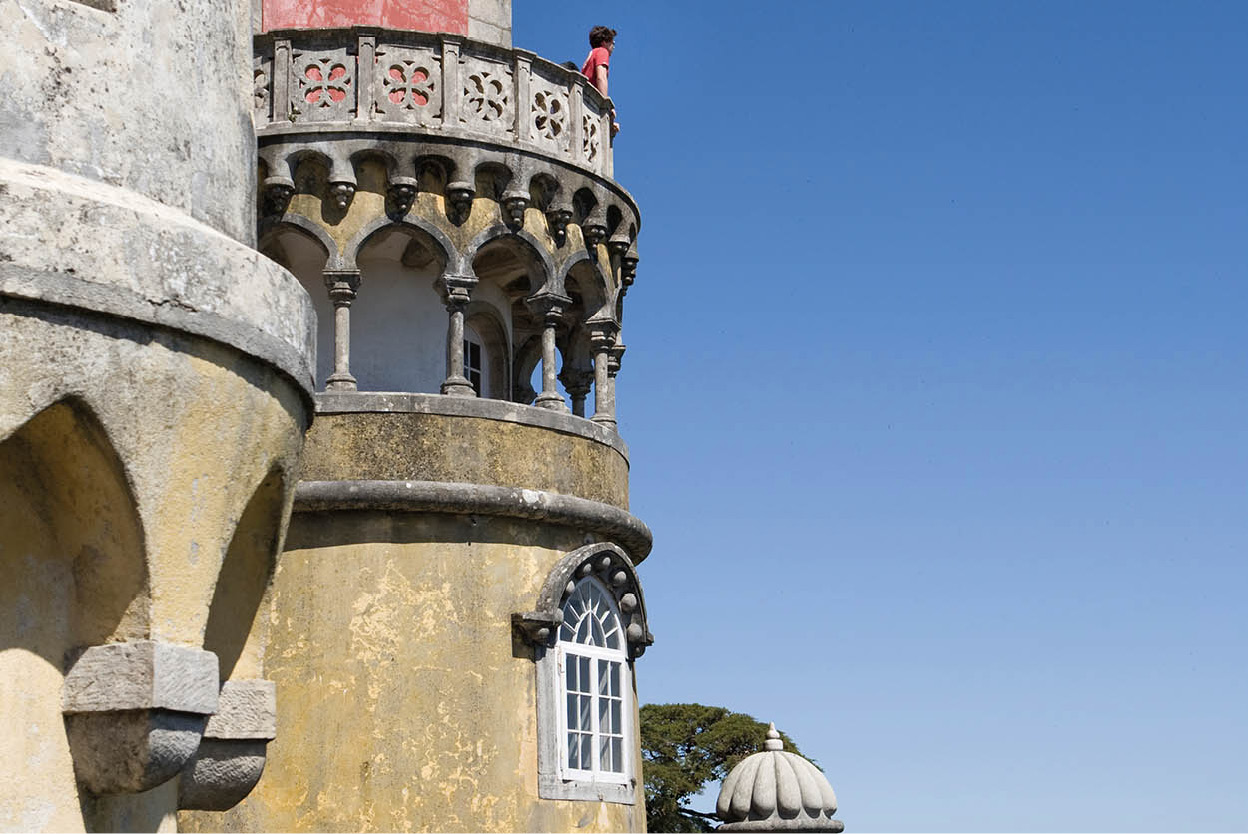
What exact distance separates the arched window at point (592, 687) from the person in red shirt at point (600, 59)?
15.9 feet

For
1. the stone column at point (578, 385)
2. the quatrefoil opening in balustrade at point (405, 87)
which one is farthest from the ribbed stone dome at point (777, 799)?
the quatrefoil opening in balustrade at point (405, 87)

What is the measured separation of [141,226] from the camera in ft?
24.5

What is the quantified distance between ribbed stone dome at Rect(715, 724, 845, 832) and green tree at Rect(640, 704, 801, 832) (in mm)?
24054

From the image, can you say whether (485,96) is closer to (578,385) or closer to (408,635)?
(578,385)

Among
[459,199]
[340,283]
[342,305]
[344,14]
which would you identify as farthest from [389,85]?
[344,14]

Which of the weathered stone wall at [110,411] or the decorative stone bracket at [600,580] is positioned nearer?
the weathered stone wall at [110,411]

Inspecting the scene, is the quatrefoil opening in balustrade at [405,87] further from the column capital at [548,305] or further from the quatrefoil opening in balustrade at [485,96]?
the column capital at [548,305]

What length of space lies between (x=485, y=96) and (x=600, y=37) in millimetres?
2612

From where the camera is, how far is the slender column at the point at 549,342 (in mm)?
15977

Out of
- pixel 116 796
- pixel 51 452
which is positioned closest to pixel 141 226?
pixel 51 452

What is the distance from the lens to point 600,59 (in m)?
17.8

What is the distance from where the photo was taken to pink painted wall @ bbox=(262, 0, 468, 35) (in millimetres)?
17266

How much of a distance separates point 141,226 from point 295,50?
8503 mm

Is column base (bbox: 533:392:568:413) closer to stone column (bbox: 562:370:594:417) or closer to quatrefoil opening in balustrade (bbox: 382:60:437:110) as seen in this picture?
stone column (bbox: 562:370:594:417)
